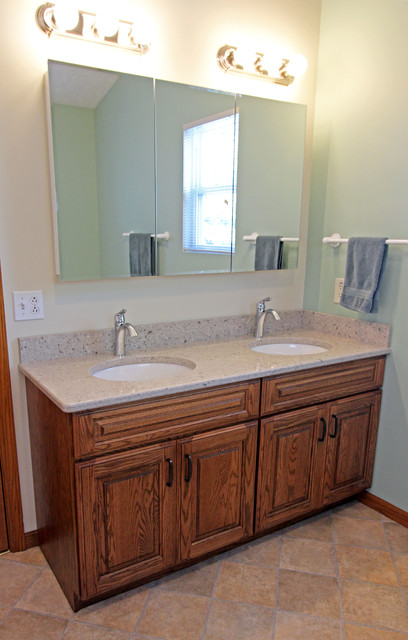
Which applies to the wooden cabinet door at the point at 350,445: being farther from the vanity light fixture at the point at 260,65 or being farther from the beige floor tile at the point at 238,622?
the vanity light fixture at the point at 260,65

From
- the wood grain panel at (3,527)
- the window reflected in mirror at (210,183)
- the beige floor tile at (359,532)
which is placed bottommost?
the beige floor tile at (359,532)

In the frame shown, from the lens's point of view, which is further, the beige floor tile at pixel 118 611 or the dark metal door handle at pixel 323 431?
the dark metal door handle at pixel 323 431

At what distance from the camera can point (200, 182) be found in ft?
7.00

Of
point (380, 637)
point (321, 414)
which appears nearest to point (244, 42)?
point (321, 414)

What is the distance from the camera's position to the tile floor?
5.22 feet

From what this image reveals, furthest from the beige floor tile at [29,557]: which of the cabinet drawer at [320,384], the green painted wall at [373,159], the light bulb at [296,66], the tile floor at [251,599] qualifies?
the light bulb at [296,66]

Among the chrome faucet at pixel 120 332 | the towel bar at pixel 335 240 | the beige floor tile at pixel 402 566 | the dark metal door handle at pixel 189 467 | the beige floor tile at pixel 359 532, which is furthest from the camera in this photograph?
the towel bar at pixel 335 240

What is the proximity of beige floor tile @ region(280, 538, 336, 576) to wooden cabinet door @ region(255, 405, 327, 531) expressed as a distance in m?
0.11

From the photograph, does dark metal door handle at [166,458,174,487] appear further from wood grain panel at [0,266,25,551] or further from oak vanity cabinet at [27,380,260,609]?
wood grain panel at [0,266,25,551]

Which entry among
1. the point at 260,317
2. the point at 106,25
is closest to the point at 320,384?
the point at 260,317

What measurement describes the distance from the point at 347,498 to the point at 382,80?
1.98 m

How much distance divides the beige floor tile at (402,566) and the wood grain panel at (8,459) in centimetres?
155

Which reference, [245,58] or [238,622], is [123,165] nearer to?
[245,58]

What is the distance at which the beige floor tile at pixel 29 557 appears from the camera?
6.28 feet
